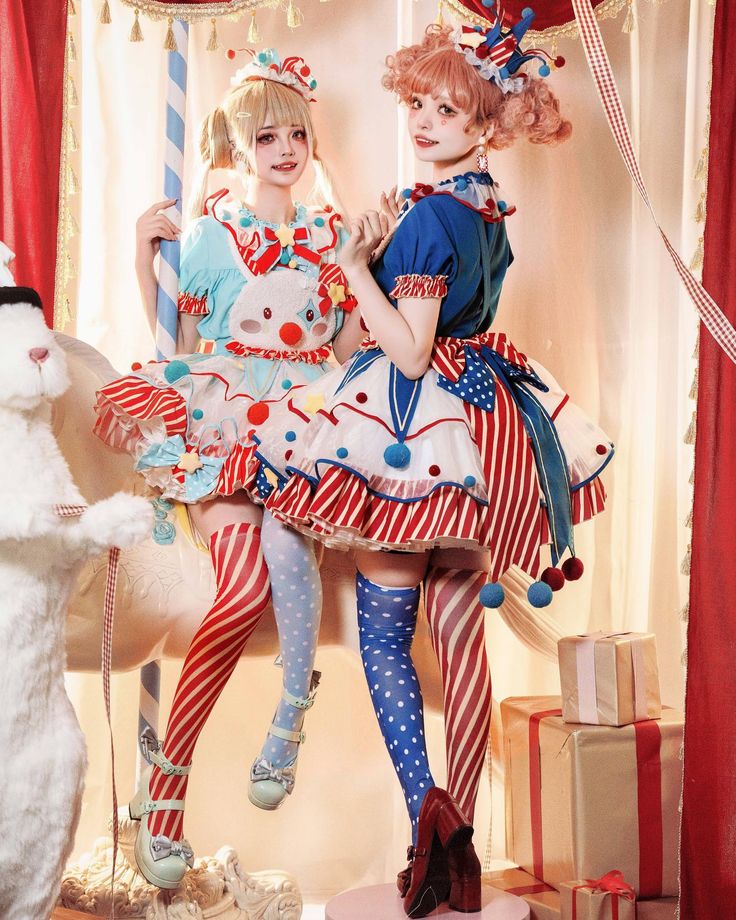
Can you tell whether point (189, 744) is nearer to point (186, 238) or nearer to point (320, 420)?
point (320, 420)

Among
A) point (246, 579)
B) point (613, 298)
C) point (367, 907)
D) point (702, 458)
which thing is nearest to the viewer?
point (367, 907)

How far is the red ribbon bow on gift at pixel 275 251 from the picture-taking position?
2418mm

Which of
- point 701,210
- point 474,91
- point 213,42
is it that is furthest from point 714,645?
point 213,42

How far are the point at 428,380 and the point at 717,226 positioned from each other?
76 centimetres

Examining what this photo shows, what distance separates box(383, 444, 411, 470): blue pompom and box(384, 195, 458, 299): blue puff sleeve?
0.93ft

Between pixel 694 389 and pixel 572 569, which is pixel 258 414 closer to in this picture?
pixel 572 569

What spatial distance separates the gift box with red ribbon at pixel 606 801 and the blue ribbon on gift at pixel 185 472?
2.88 feet

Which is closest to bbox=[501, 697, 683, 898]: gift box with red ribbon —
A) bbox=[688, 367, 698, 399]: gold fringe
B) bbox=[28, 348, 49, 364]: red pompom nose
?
bbox=[688, 367, 698, 399]: gold fringe

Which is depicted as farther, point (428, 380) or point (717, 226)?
point (717, 226)


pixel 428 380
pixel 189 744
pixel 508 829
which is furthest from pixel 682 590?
pixel 189 744

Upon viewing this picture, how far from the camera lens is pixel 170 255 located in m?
2.44

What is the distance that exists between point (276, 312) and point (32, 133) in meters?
0.69

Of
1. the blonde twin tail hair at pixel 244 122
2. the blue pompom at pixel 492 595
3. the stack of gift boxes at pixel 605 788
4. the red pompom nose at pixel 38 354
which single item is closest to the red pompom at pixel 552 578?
the blue pompom at pixel 492 595

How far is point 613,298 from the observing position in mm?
2879
